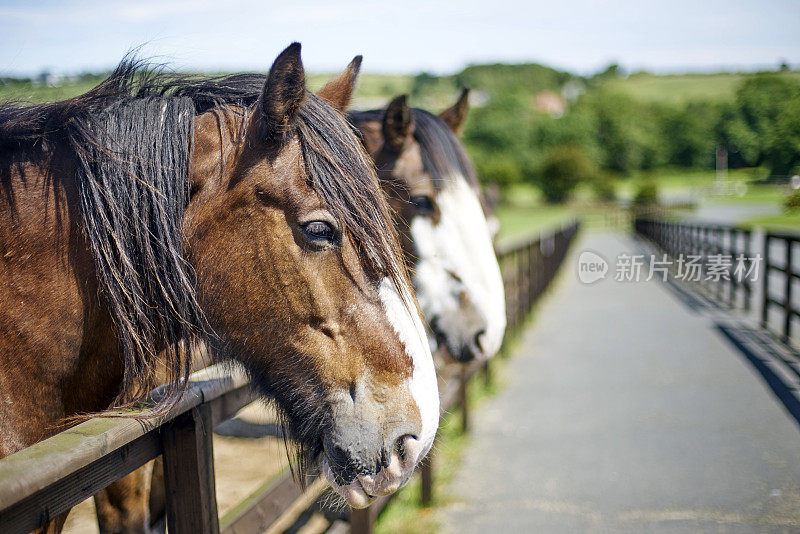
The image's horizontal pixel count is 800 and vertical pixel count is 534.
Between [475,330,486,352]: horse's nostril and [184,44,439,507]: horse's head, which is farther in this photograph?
[475,330,486,352]: horse's nostril

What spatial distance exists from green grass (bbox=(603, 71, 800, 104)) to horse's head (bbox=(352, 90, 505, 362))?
244 centimetres

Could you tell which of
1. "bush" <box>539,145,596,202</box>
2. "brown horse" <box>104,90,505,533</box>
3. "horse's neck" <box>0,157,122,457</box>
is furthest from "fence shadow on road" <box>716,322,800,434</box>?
"bush" <box>539,145,596,202</box>

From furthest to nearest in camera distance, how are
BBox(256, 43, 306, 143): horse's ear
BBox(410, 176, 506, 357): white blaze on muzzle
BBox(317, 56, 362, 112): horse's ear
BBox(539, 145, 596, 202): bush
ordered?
BBox(539, 145, 596, 202): bush
BBox(410, 176, 506, 357): white blaze on muzzle
BBox(317, 56, 362, 112): horse's ear
BBox(256, 43, 306, 143): horse's ear

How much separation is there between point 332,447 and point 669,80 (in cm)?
713

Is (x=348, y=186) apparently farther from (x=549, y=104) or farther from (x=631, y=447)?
(x=549, y=104)

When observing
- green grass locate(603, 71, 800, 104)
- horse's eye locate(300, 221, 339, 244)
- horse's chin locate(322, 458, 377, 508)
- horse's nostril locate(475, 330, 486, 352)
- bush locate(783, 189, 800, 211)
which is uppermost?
green grass locate(603, 71, 800, 104)

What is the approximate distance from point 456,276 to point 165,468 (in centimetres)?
180

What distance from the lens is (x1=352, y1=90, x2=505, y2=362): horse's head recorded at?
302 cm

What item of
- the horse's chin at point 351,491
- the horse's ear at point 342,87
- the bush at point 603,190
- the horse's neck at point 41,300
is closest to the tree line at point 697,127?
the horse's ear at point 342,87

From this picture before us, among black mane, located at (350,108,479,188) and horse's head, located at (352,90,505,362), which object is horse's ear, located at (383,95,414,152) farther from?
black mane, located at (350,108,479,188)

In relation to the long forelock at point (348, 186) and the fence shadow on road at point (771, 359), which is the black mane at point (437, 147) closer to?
the long forelock at point (348, 186)

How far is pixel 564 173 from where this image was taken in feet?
192

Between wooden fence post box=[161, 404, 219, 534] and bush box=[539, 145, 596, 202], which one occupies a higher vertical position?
wooden fence post box=[161, 404, 219, 534]

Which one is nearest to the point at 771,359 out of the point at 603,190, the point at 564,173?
the point at 603,190
